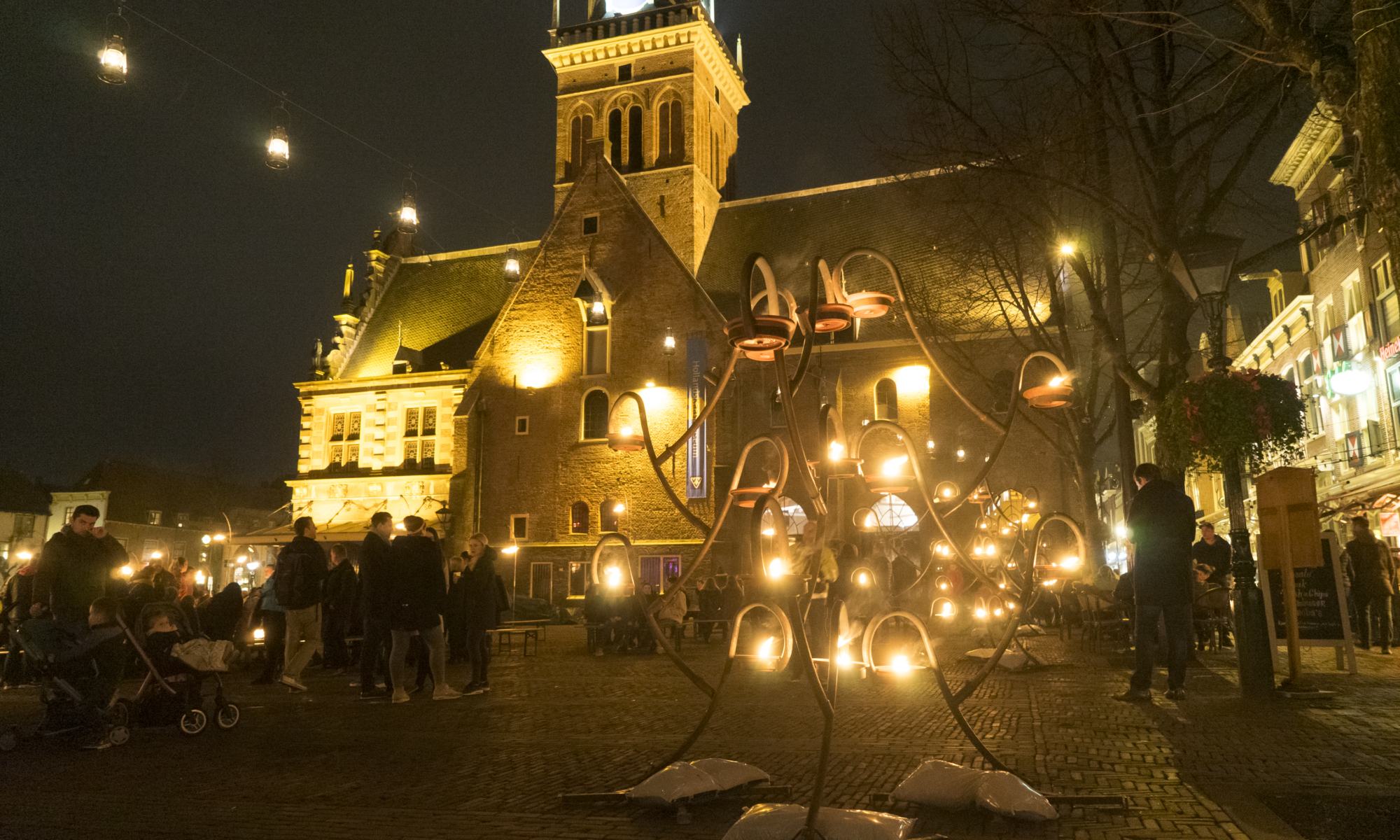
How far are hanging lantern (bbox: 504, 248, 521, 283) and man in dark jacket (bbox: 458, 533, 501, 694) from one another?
2472cm

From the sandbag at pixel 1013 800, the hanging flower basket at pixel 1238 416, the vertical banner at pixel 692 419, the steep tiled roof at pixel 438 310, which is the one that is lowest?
the sandbag at pixel 1013 800

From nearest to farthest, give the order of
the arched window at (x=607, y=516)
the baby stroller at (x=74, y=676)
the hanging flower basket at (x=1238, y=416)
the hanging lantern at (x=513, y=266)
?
the baby stroller at (x=74, y=676) < the hanging flower basket at (x=1238, y=416) < the arched window at (x=607, y=516) < the hanging lantern at (x=513, y=266)

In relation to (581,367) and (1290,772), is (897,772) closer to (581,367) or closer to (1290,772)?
(1290,772)

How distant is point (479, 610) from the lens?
10812 mm

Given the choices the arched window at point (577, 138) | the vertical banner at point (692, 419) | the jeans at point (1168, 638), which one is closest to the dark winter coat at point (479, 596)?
the jeans at point (1168, 638)

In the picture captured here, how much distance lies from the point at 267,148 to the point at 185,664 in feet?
24.4

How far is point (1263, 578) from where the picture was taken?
931 cm

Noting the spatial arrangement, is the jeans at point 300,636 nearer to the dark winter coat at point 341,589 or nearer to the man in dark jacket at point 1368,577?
the dark winter coat at point 341,589

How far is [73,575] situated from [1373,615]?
16.7 meters

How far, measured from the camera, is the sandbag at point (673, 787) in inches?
174

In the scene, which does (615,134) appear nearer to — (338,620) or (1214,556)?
(338,620)

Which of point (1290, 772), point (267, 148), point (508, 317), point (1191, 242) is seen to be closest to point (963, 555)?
point (1290, 772)

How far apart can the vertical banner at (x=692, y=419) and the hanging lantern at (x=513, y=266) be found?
7.87m

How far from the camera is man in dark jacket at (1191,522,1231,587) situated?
12.9m
